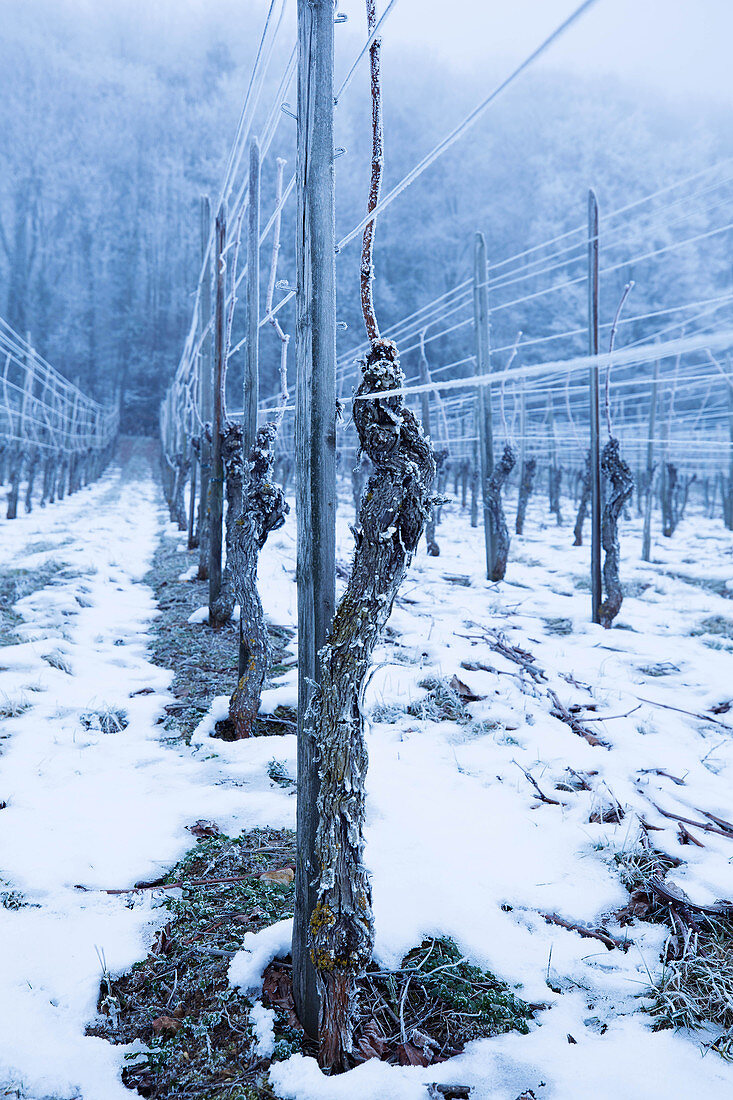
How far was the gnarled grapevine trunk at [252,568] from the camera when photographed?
9.80 feet

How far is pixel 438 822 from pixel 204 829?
0.86 m

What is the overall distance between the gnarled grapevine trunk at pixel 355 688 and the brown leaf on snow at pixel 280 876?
584 millimetres

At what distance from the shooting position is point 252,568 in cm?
321

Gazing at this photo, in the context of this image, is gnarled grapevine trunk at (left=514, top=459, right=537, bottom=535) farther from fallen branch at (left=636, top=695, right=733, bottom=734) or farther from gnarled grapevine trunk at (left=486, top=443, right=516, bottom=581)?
fallen branch at (left=636, top=695, right=733, bottom=734)

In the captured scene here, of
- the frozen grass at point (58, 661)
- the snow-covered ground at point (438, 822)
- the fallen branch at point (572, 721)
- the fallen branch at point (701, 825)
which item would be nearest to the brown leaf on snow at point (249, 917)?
the snow-covered ground at point (438, 822)

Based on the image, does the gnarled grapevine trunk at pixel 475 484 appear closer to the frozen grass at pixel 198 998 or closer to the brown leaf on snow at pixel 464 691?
the brown leaf on snow at pixel 464 691

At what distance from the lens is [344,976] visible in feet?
4.23

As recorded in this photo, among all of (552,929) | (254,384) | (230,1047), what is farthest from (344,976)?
(254,384)

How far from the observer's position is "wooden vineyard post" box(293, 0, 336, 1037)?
133cm

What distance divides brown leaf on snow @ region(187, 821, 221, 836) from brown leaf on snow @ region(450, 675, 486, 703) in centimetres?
167

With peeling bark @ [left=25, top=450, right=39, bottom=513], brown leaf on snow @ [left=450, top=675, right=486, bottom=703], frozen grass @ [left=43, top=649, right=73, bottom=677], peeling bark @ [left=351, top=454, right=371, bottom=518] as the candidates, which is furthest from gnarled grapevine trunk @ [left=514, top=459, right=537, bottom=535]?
peeling bark @ [left=25, top=450, right=39, bottom=513]

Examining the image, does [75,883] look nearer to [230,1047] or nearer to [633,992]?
[230,1047]

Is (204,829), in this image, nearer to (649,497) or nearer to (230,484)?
(230,484)

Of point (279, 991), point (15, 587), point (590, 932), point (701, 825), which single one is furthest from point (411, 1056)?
point (15, 587)
